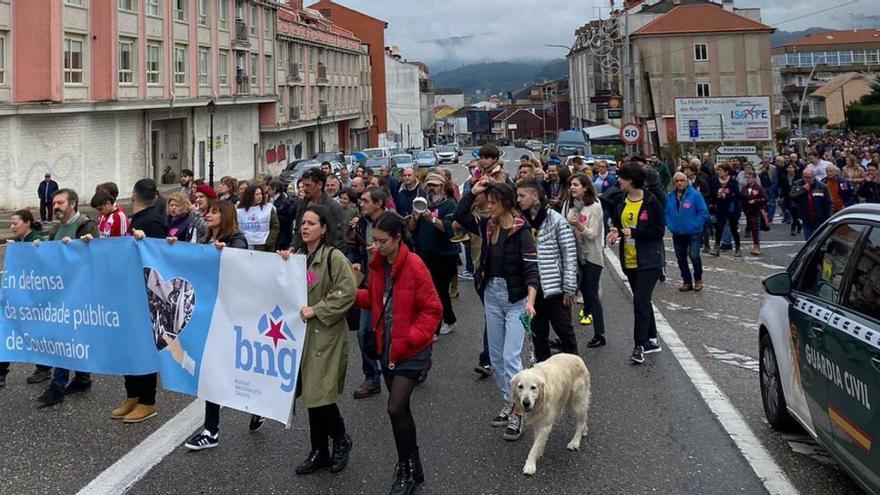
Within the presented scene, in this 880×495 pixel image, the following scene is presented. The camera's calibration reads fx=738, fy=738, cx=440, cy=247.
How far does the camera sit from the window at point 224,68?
47.0 m

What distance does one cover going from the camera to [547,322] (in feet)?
21.4

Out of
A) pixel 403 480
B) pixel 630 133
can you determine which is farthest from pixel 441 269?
pixel 630 133

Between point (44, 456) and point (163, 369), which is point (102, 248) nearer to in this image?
point (163, 369)

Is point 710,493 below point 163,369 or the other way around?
below

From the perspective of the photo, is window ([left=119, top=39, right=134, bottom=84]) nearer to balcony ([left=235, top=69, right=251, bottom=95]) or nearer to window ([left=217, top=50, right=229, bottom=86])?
window ([left=217, top=50, right=229, bottom=86])

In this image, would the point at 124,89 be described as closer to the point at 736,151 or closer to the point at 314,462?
the point at 736,151

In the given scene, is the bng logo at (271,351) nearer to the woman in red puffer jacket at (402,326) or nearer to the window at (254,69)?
the woman in red puffer jacket at (402,326)

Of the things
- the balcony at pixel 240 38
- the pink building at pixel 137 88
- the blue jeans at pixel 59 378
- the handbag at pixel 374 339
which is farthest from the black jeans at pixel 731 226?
the balcony at pixel 240 38

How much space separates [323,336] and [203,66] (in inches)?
1715

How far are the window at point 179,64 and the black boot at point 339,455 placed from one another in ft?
130

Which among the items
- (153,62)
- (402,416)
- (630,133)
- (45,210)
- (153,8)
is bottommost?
(402,416)

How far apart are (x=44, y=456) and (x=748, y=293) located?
391 inches

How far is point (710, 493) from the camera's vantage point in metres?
4.61

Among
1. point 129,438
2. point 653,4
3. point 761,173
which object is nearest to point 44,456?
point 129,438
